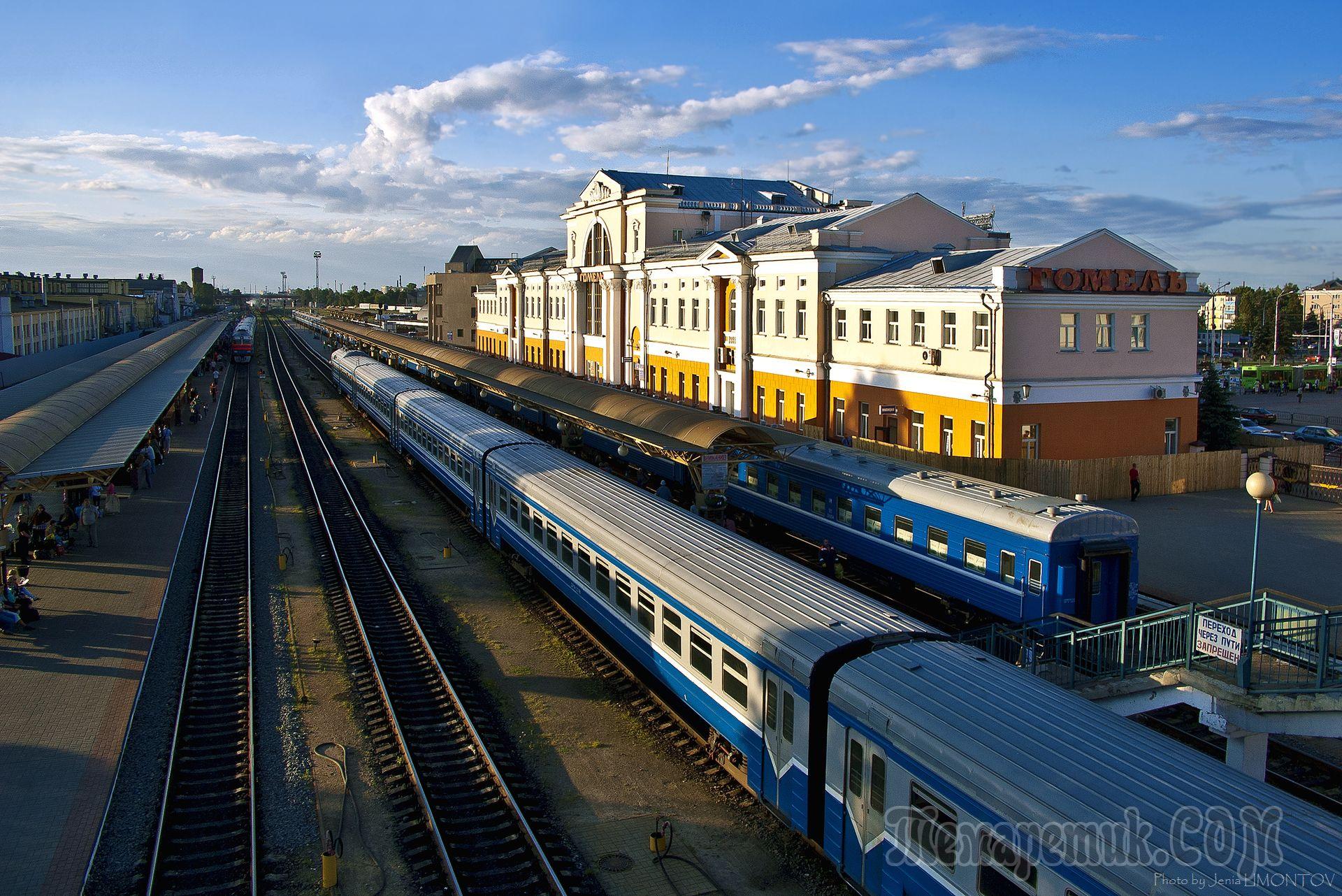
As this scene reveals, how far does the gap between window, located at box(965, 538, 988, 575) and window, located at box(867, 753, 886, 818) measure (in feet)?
27.7

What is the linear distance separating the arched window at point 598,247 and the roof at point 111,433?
75.0ft

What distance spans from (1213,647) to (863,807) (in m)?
5.22

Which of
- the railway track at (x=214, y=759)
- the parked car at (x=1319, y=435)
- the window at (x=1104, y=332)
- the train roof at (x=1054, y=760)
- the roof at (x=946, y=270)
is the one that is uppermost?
the roof at (x=946, y=270)

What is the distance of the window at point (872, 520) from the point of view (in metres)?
19.1

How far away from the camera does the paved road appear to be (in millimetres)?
19219

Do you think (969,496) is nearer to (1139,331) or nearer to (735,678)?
(735,678)

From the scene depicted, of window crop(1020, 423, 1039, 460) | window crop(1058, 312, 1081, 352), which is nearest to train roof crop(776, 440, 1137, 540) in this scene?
window crop(1020, 423, 1039, 460)

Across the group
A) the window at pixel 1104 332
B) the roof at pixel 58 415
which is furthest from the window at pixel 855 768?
the window at pixel 1104 332

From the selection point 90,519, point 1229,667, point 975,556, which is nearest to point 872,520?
point 975,556

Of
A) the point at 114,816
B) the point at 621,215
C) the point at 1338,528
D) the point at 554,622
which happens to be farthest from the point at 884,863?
the point at 621,215

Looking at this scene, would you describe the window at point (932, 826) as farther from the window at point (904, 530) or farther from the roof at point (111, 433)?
the roof at point (111, 433)

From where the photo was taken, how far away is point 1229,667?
1102 centimetres

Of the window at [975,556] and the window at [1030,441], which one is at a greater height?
the window at [1030,441]

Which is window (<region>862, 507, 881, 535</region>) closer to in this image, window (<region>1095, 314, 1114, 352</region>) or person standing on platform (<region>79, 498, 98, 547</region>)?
window (<region>1095, 314, 1114, 352</region>)
